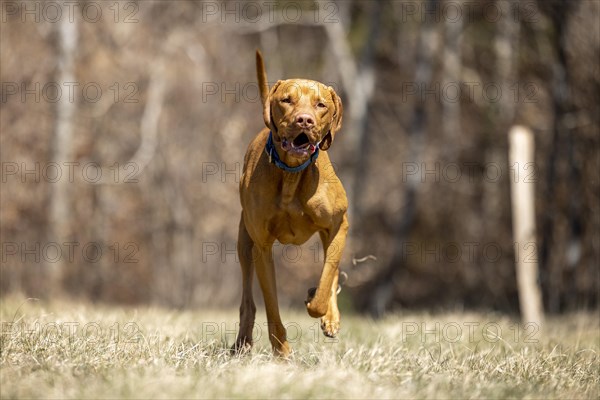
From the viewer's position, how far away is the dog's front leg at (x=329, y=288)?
5.11 meters

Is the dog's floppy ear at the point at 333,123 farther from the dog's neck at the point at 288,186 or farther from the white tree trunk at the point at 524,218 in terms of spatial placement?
the white tree trunk at the point at 524,218

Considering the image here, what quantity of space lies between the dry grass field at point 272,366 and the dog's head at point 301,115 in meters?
1.13

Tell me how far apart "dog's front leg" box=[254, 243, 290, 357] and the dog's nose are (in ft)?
2.93

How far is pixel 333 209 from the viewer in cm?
Result: 521

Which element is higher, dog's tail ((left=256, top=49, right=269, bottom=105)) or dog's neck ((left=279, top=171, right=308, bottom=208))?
dog's tail ((left=256, top=49, right=269, bottom=105))

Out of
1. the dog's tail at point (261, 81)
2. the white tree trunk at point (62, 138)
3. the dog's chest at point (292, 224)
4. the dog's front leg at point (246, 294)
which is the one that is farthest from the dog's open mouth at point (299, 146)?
the white tree trunk at point (62, 138)

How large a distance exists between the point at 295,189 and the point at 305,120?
526mm

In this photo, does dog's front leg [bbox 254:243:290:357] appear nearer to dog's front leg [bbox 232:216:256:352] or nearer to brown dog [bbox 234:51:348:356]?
brown dog [bbox 234:51:348:356]

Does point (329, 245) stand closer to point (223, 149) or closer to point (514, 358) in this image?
point (514, 358)

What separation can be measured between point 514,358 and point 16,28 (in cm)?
1236

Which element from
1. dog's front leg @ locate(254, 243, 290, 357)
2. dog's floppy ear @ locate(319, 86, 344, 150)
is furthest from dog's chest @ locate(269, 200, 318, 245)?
dog's floppy ear @ locate(319, 86, 344, 150)

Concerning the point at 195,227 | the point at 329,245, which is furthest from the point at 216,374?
the point at 195,227

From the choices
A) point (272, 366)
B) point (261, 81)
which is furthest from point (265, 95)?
point (272, 366)

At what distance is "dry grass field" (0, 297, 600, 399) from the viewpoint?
151 inches
